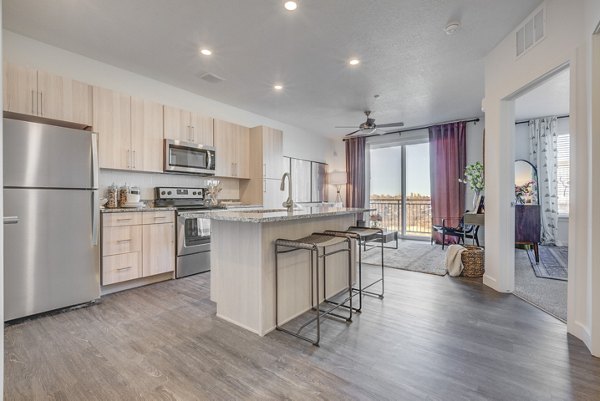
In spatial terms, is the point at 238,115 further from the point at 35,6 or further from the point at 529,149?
the point at 529,149

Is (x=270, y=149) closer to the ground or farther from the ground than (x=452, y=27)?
closer to the ground

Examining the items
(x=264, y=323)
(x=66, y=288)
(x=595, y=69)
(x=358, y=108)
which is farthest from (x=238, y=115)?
(x=595, y=69)

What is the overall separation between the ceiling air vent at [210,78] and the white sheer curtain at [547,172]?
624cm

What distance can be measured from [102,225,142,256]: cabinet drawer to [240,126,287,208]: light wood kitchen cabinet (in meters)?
2.12

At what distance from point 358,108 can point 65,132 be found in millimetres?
4266

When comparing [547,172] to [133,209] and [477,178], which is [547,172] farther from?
[133,209]

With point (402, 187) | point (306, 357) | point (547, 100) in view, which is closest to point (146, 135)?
point (306, 357)

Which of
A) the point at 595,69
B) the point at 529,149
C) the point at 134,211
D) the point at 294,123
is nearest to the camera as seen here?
the point at 595,69

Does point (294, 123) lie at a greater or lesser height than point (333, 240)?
greater

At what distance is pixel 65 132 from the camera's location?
2648 millimetres

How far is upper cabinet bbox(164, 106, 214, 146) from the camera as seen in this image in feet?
12.6

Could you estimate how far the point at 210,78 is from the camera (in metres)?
3.79

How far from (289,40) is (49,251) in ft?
10.0

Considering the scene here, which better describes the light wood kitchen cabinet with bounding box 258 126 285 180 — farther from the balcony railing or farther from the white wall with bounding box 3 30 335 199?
the balcony railing
